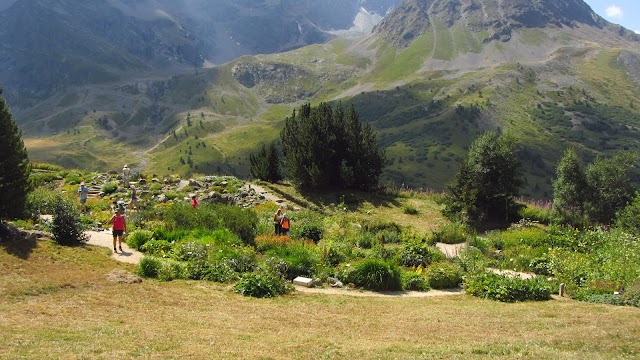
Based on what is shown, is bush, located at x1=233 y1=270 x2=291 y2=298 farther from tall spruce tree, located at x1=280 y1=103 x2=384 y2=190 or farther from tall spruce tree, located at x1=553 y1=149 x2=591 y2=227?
tall spruce tree, located at x1=553 y1=149 x2=591 y2=227

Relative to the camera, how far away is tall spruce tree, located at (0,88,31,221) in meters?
17.0

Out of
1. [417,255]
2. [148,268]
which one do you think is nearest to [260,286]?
[148,268]

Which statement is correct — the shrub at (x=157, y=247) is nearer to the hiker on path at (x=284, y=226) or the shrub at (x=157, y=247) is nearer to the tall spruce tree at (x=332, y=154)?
the hiker on path at (x=284, y=226)

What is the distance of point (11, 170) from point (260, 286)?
10.7m

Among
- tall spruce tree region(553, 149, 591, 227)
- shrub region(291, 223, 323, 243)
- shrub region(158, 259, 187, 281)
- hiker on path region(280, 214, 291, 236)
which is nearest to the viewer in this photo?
shrub region(158, 259, 187, 281)

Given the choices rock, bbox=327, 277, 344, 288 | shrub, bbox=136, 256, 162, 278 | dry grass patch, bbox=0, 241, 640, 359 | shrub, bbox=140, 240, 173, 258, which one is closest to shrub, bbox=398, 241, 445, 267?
rock, bbox=327, 277, 344, 288

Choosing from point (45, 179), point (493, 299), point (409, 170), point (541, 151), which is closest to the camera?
point (493, 299)

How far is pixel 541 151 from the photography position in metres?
182

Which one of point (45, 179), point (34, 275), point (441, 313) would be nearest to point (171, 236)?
point (34, 275)

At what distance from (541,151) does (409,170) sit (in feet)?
187

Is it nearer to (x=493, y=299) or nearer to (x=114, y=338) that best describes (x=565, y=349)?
(x=493, y=299)

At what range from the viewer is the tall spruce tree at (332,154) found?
35.6m

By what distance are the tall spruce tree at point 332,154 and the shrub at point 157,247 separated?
17.1 meters

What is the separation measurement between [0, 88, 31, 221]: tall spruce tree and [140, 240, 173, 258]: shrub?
471 cm
